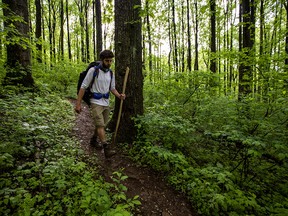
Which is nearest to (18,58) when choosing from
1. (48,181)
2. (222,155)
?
(48,181)

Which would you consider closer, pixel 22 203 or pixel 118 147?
pixel 22 203

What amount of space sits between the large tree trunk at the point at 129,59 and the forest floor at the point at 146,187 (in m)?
0.71

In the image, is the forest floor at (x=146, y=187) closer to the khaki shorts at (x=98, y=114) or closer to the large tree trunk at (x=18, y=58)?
the khaki shorts at (x=98, y=114)

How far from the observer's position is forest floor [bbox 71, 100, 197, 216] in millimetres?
3352

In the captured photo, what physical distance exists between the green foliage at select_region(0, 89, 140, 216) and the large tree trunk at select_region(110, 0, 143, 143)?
53.8 inches

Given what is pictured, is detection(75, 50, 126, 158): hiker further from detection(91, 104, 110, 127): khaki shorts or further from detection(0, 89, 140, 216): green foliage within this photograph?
detection(0, 89, 140, 216): green foliage

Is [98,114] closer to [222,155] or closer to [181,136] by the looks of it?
[181,136]

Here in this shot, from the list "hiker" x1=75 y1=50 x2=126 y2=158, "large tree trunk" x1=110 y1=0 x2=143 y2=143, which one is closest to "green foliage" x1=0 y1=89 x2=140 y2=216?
"hiker" x1=75 y1=50 x2=126 y2=158

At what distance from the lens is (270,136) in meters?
4.37

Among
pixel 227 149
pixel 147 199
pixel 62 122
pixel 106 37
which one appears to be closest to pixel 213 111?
pixel 227 149

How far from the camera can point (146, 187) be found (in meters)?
3.73

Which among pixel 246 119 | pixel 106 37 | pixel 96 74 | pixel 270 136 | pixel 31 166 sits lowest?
pixel 31 166

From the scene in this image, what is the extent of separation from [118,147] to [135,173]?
1.00 meters

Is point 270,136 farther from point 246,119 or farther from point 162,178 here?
point 162,178
